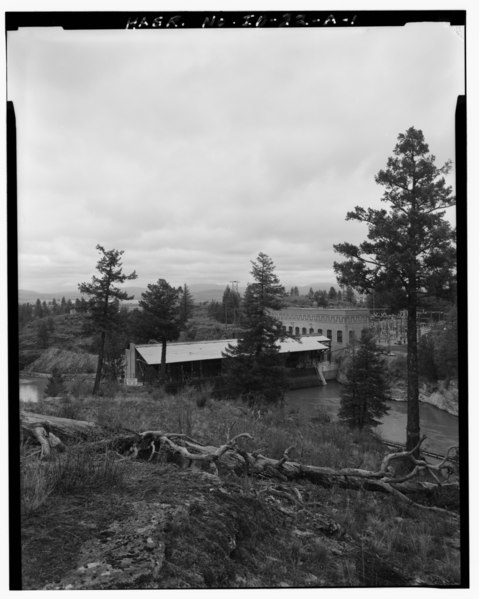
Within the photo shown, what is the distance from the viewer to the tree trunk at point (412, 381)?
252 centimetres

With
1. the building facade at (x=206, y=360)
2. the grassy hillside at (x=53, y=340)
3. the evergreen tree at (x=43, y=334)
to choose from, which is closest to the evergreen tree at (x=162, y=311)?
the building facade at (x=206, y=360)

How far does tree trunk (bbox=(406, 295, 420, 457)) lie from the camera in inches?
99.3

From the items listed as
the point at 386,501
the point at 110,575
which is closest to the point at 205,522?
the point at 110,575

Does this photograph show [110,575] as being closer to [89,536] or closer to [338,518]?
[89,536]

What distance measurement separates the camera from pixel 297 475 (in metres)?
2.31

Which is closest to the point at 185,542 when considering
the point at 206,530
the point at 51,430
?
the point at 206,530

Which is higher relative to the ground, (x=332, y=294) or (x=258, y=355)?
(x=332, y=294)

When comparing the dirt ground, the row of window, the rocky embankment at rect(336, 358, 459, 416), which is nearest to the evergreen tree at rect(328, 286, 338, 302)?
the row of window

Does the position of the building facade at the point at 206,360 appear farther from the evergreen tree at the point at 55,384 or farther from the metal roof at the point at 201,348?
the evergreen tree at the point at 55,384

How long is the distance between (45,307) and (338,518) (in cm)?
238

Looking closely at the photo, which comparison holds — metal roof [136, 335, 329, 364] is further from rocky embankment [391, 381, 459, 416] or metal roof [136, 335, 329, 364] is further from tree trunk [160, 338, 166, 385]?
rocky embankment [391, 381, 459, 416]

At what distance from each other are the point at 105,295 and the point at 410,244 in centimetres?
247

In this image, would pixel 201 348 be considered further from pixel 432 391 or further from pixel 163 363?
pixel 432 391

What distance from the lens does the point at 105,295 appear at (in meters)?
2.62
